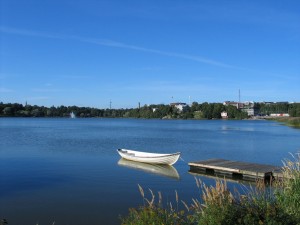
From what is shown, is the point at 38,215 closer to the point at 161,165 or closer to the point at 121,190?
the point at 121,190

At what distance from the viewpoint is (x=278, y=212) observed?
6.71 m

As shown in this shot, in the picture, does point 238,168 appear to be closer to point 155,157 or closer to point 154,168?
point 154,168

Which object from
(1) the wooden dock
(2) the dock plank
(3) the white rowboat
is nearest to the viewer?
(1) the wooden dock

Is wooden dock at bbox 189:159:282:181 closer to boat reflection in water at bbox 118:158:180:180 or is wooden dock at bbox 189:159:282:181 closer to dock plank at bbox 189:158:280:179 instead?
dock plank at bbox 189:158:280:179

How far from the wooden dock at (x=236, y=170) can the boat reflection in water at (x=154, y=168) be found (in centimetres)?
177

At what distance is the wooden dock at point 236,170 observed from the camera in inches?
867

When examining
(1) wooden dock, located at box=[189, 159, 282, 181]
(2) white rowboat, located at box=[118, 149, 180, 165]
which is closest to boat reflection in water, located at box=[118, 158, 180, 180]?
(2) white rowboat, located at box=[118, 149, 180, 165]

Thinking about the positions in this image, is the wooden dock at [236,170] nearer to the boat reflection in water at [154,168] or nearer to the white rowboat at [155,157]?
the boat reflection in water at [154,168]

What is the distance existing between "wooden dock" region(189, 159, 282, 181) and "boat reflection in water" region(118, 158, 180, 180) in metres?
1.77

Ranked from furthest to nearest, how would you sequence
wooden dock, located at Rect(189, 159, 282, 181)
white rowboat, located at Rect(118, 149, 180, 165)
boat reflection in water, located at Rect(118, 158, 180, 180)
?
1. white rowboat, located at Rect(118, 149, 180, 165)
2. boat reflection in water, located at Rect(118, 158, 180, 180)
3. wooden dock, located at Rect(189, 159, 282, 181)

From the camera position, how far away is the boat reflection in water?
25969 millimetres

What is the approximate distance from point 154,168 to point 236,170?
758 centimetres

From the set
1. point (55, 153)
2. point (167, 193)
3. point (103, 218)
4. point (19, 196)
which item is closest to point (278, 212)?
point (103, 218)

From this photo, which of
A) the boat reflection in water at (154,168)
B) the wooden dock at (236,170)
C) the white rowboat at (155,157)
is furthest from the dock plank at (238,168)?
the white rowboat at (155,157)
